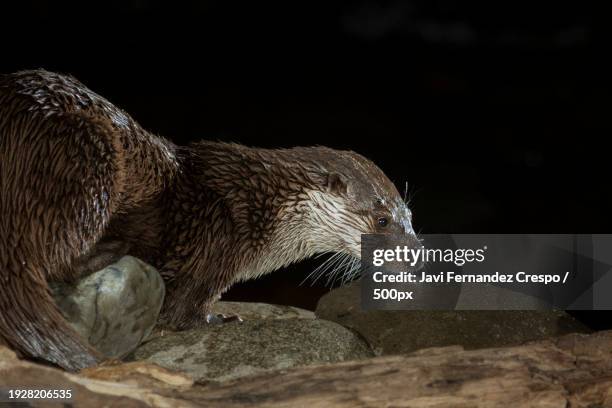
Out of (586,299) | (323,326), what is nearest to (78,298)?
(323,326)

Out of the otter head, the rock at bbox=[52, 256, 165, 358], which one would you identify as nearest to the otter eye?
the otter head

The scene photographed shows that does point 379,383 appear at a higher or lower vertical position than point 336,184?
lower

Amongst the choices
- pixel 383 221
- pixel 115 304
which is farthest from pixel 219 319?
pixel 383 221

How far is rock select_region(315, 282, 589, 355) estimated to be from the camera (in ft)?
7.73

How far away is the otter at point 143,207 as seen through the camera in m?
1.80

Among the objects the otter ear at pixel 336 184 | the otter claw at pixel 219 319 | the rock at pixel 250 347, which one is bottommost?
the rock at pixel 250 347

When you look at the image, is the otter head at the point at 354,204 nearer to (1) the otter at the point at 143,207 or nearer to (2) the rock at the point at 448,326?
(1) the otter at the point at 143,207

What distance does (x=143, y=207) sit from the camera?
2270mm

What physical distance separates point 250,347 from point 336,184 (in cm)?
61

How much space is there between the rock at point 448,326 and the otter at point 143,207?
0.23 meters

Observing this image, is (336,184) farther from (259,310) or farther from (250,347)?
(259,310)

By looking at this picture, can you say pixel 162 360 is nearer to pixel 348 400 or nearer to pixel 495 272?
pixel 348 400

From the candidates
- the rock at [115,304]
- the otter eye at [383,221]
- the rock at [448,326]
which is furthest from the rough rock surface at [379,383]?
the otter eye at [383,221]

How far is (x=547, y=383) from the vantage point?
5.22 ft
